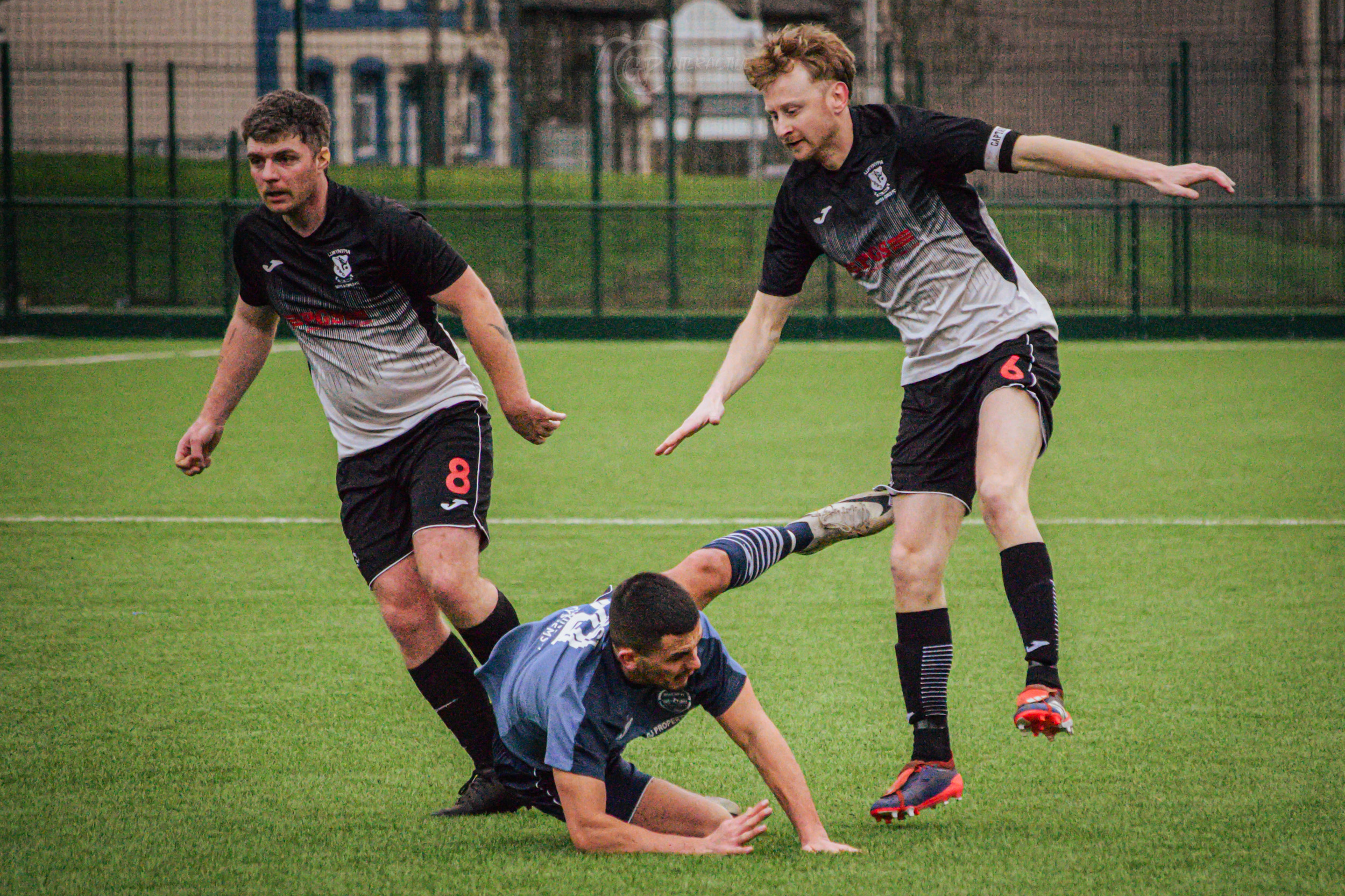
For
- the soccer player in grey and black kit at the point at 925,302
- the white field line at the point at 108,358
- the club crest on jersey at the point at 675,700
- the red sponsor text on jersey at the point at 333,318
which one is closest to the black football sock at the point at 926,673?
the soccer player in grey and black kit at the point at 925,302

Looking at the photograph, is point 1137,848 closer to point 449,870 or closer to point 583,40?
point 449,870

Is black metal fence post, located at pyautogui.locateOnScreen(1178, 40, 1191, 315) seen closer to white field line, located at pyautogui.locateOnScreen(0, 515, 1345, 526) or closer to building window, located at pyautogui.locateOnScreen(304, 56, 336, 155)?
white field line, located at pyautogui.locateOnScreen(0, 515, 1345, 526)

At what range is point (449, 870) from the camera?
371 cm

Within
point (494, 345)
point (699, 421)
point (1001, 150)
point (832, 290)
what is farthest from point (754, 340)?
point (832, 290)

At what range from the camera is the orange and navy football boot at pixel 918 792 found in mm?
4031

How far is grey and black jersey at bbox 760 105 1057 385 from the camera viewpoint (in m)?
4.33

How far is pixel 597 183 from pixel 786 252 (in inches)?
639

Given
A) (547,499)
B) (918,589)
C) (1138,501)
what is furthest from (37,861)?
(1138,501)

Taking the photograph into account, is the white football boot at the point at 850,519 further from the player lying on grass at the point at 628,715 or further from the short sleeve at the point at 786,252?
the short sleeve at the point at 786,252

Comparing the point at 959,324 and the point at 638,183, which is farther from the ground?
the point at 638,183

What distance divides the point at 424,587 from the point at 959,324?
5.57 feet

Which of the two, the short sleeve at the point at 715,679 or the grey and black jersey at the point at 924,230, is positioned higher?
the grey and black jersey at the point at 924,230

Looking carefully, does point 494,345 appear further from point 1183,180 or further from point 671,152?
point 671,152

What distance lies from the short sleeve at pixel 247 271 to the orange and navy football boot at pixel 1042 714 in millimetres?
2448
